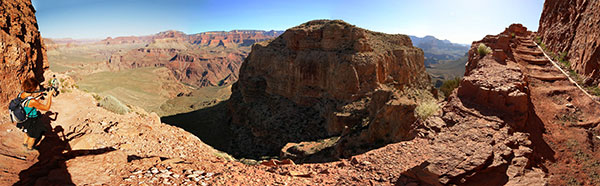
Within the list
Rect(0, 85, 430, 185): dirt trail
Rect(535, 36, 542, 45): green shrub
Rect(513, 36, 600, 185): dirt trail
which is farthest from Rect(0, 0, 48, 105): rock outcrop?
Rect(535, 36, 542, 45): green shrub

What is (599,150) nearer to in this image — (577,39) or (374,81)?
(577,39)

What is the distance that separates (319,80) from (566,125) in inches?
1245

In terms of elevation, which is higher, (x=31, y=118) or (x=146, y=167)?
(x=31, y=118)

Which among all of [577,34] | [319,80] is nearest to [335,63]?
[319,80]

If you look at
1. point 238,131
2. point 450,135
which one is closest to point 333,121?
point 238,131

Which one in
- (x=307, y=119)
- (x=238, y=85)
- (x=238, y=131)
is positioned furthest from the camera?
(x=238, y=85)

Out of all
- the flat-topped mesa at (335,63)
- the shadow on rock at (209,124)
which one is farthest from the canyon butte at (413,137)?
the shadow on rock at (209,124)

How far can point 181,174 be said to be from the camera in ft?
19.5

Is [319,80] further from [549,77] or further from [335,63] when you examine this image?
[549,77]

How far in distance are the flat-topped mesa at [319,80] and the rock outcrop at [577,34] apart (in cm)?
1730

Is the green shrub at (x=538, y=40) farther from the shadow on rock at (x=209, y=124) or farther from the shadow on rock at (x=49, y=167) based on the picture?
the shadow on rock at (x=209, y=124)

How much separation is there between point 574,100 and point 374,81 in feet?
85.4

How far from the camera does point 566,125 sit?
765 centimetres

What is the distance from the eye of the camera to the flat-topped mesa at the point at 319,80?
34.7 metres
